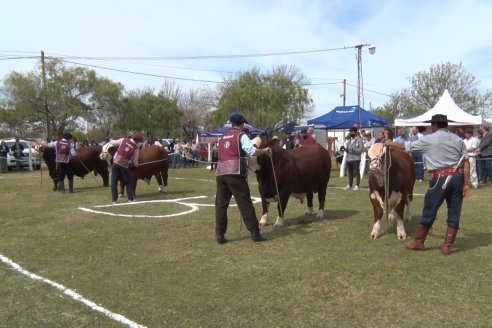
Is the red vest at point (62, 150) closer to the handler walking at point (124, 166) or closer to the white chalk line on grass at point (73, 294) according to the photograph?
the handler walking at point (124, 166)

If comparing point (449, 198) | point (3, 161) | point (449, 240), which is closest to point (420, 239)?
point (449, 240)

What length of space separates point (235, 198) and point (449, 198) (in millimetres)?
3151

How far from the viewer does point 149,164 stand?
1418 cm

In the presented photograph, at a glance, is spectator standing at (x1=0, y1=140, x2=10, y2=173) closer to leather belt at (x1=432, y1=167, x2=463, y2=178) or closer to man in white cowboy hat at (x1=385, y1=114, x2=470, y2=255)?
man in white cowboy hat at (x1=385, y1=114, x2=470, y2=255)

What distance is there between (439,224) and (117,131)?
49.7 metres

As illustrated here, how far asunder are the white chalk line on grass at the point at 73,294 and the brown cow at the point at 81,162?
9422mm

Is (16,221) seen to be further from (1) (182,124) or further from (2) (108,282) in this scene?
(1) (182,124)

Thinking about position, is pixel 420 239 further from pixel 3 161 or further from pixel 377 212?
pixel 3 161

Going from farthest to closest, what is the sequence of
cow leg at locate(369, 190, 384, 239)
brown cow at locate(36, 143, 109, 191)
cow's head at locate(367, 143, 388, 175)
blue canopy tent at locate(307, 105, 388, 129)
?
blue canopy tent at locate(307, 105, 388, 129) < brown cow at locate(36, 143, 109, 191) < cow leg at locate(369, 190, 384, 239) < cow's head at locate(367, 143, 388, 175)

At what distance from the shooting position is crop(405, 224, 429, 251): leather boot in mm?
6688

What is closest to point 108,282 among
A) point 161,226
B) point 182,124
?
point 161,226

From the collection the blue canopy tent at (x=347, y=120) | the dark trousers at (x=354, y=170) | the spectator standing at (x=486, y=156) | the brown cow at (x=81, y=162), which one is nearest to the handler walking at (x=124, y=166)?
→ the brown cow at (x=81, y=162)

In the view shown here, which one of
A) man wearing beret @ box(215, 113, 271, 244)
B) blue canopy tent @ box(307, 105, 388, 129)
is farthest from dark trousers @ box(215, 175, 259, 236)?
blue canopy tent @ box(307, 105, 388, 129)

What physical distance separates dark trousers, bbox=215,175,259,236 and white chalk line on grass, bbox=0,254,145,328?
2688mm
